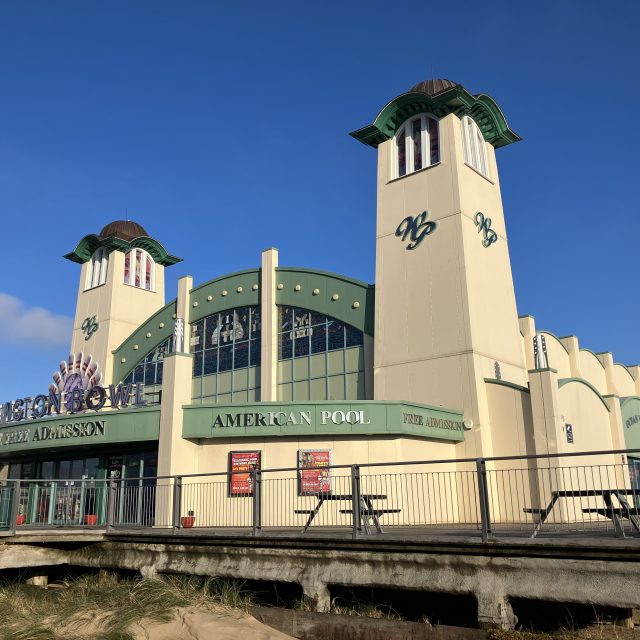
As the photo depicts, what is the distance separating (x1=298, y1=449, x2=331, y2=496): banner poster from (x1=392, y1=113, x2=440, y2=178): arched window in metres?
12.9

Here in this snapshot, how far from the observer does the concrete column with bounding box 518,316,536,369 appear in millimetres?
33562

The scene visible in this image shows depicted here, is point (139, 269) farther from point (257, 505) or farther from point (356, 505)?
point (356, 505)

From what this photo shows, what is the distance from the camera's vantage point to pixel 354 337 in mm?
30141

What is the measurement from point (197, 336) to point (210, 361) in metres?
1.60

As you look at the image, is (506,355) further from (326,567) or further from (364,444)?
(326,567)

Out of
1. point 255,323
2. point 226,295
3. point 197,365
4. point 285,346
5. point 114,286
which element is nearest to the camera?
point 285,346

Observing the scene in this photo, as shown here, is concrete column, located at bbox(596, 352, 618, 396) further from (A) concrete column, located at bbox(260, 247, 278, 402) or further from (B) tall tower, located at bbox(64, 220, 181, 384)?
(B) tall tower, located at bbox(64, 220, 181, 384)

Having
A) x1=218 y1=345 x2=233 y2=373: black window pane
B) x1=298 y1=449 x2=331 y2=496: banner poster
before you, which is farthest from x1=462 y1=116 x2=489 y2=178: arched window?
x1=298 y1=449 x2=331 y2=496: banner poster

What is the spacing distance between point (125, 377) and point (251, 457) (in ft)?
50.4

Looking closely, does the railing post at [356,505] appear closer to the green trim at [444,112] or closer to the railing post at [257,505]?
the railing post at [257,505]

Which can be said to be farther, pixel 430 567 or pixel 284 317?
pixel 284 317

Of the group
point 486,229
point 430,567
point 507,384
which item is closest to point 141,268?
point 486,229

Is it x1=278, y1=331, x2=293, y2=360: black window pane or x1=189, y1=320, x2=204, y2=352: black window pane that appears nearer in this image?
x1=278, y1=331, x2=293, y2=360: black window pane

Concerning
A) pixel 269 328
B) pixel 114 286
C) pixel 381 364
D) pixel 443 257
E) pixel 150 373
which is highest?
pixel 114 286
